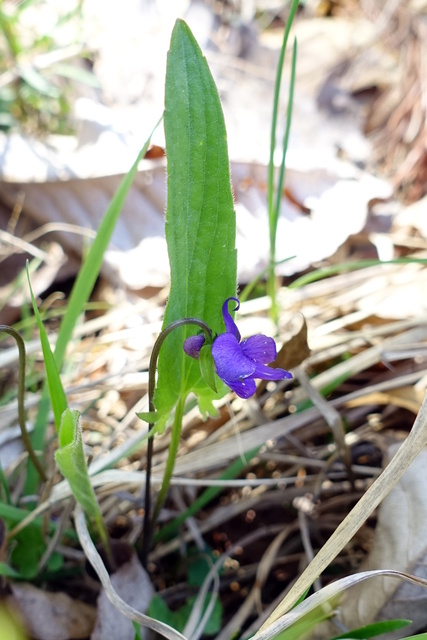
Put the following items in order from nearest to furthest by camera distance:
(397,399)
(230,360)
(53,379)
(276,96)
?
(230,360)
(53,379)
(276,96)
(397,399)

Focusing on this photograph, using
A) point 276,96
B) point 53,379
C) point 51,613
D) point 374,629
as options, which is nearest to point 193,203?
point 53,379

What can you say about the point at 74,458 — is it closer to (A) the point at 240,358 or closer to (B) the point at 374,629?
(A) the point at 240,358

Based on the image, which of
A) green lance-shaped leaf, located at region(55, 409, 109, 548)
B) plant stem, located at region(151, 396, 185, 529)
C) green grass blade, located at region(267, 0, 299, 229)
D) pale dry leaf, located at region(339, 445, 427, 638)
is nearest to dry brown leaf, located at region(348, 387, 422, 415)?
pale dry leaf, located at region(339, 445, 427, 638)

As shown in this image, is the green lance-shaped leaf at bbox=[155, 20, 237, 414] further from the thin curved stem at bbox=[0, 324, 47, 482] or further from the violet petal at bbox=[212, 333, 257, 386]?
the thin curved stem at bbox=[0, 324, 47, 482]

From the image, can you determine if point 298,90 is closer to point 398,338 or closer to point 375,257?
point 375,257

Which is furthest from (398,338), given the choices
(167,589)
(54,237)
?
(54,237)

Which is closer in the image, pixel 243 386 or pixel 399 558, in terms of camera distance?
pixel 243 386
